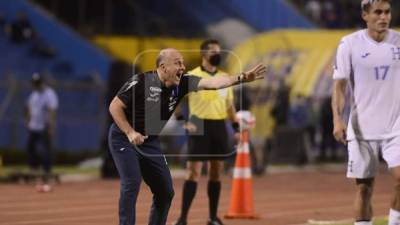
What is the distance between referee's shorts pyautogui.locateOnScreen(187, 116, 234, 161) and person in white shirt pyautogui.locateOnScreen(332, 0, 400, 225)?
12.5 ft

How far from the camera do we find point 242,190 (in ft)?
50.0

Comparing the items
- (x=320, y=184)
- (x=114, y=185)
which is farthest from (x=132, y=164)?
(x=320, y=184)

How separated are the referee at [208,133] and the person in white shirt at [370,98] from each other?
3678 millimetres

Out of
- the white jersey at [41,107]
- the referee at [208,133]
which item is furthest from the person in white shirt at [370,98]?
the white jersey at [41,107]

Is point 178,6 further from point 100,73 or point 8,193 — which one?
point 8,193

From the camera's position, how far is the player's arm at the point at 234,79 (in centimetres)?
1064

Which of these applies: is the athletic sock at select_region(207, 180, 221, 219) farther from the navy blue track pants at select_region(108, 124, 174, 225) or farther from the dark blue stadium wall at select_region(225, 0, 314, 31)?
the dark blue stadium wall at select_region(225, 0, 314, 31)

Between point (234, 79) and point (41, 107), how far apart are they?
12220mm

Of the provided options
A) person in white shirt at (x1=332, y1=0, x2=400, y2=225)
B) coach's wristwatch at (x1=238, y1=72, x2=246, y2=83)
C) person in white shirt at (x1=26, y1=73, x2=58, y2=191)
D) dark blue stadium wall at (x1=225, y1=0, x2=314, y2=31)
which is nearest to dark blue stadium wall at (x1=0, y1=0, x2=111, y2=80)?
dark blue stadium wall at (x1=225, y1=0, x2=314, y2=31)

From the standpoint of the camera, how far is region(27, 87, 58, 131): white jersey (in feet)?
73.8

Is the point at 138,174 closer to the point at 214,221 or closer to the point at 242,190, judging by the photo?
the point at 214,221

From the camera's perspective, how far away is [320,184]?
2341 centimetres

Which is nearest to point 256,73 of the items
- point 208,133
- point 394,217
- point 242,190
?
point 394,217

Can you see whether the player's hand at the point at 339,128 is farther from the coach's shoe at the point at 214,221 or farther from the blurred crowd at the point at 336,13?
the blurred crowd at the point at 336,13
